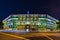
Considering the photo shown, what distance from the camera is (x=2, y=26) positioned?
311 ft

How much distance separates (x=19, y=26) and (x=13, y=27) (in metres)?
3.03

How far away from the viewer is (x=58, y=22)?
93.2 m

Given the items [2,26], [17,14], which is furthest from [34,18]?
[2,26]

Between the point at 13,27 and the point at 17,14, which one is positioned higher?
the point at 17,14

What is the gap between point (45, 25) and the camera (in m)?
91.8

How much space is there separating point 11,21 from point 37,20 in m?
11.7

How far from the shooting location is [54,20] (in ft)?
303

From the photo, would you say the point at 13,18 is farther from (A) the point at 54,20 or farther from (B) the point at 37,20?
(A) the point at 54,20

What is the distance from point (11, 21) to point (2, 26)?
17.1ft

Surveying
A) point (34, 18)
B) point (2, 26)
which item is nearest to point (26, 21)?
point (34, 18)

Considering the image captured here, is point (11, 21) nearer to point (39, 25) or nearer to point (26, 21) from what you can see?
point (26, 21)

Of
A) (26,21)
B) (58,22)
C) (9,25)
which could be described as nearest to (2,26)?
(9,25)

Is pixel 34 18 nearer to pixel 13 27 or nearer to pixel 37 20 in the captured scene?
pixel 37 20

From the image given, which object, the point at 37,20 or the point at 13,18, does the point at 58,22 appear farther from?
the point at 13,18
